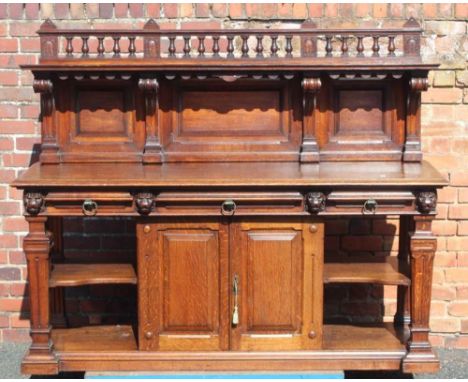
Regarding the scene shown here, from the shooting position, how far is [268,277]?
3496mm

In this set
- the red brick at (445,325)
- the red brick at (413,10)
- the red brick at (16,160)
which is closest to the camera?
the red brick at (413,10)

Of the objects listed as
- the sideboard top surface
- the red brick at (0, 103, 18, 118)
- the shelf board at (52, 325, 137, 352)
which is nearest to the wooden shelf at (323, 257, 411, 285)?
the sideboard top surface

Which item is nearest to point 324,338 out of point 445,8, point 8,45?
point 445,8

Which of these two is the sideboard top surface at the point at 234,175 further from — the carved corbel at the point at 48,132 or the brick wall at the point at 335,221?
the brick wall at the point at 335,221

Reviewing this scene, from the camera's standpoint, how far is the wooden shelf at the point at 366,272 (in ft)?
11.6

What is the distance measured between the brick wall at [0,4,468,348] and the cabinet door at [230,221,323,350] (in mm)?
758

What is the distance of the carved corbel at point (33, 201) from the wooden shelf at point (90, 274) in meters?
0.37

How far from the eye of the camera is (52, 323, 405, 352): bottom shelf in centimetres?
361

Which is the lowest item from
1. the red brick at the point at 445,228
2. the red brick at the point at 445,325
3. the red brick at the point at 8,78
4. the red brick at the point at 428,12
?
the red brick at the point at 445,325

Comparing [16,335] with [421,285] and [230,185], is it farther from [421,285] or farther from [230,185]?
[421,285]

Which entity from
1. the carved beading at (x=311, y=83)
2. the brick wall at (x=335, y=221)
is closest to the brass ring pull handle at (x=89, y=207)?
the brick wall at (x=335, y=221)

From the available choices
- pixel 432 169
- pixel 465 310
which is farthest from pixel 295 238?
pixel 465 310

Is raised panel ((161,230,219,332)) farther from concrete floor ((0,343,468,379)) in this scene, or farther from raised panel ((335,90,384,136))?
raised panel ((335,90,384,136))

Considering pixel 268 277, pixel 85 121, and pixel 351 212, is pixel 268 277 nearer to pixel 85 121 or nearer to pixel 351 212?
pixel 351 212
